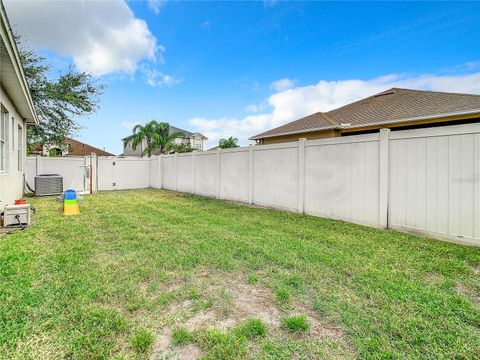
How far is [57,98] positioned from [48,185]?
5885 millimetres

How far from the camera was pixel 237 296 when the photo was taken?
2.60 m

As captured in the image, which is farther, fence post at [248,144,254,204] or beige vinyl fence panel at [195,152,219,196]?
beige vinyl fence panel at [195,152,219,196]

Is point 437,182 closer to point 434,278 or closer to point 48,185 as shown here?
point 434,278

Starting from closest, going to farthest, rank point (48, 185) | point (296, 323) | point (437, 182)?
point (296, 323) < point (437, 182) < point (48, 185)

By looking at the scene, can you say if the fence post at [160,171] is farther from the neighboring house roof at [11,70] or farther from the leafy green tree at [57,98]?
the neighboring house roof at [11,70]

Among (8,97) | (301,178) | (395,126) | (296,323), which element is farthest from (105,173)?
(296,323)

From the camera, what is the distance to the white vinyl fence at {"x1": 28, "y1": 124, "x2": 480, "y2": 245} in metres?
4.23

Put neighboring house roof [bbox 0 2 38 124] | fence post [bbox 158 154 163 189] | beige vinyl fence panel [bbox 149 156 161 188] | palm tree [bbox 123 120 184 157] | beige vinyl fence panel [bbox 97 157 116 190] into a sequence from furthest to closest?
palm tree [bbox 123 120 184 157], beige vinyl fence panel [bbox 149 156 161 188], fence post [bbox 158 154 163 189], beige vinyl fence panel [bbox 97 157 116 190], neighboring house roof [bbox 0 2 38 124]

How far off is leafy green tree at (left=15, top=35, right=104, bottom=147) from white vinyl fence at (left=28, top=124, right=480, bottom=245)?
10597 millimetres

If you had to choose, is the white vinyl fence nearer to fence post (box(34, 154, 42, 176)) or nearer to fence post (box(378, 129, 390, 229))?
fence post (box(378, 129, 390, 229))

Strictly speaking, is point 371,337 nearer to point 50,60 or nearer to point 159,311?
point 159,311

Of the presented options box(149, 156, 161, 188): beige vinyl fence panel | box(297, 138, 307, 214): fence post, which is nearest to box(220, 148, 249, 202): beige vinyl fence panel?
box(297, 138, 307, 214): fence post

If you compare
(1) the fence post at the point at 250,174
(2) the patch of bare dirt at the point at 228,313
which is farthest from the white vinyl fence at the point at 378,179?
A: (2) the patch of bare dirt at the point at 228,313

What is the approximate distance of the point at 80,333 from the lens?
1922mm
